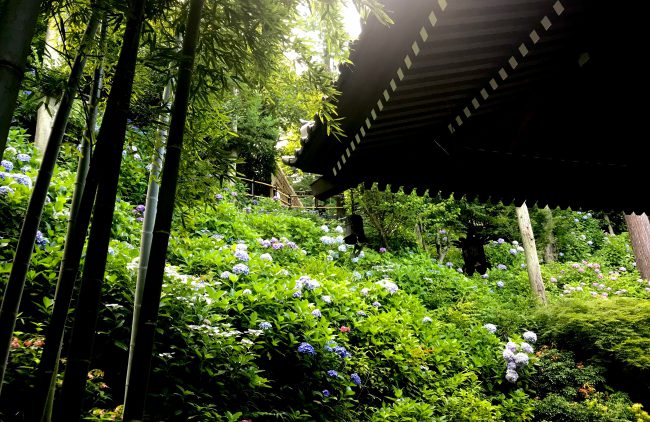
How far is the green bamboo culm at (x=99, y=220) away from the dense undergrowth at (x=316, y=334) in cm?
77

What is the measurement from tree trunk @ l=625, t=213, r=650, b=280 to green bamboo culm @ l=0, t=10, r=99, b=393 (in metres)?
10.2

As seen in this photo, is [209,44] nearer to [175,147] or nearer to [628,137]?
[175,147]

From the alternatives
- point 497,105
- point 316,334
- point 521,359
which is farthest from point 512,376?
point 497,105

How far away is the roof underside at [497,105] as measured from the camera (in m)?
1.43

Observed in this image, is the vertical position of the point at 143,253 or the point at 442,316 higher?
the point at 143,253

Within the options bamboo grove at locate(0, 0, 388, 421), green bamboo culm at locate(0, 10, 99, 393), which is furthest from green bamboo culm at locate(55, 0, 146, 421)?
green bamboo culm at locate(0, 10, 99, 393)

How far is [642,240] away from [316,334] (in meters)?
8.47

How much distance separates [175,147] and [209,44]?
0.65 metres

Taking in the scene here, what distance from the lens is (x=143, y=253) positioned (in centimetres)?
201

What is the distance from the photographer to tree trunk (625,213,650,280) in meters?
8.28

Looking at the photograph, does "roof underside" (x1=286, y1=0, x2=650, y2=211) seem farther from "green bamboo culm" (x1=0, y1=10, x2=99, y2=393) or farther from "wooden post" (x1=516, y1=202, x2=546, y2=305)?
"wooden post" (x1=516, y1=202, x2=546, y2=305)

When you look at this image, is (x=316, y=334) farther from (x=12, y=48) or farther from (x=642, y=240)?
(x=642, y=240)

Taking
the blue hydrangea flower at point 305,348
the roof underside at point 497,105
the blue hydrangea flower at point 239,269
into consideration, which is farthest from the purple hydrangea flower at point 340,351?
the roof underside at point 497,105

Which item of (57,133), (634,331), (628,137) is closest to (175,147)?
(57,133)
